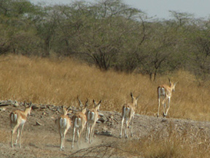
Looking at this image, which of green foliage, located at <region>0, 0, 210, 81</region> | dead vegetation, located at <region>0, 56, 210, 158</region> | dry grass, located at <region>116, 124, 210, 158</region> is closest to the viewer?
dry grass, located at <region>116, 124, 210, 158</region>

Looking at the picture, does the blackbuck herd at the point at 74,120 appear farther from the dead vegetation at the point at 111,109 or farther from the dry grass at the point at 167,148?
the dry grass at the point at 167,148

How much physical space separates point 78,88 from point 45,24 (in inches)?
794

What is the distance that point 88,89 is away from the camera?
47.2 ft

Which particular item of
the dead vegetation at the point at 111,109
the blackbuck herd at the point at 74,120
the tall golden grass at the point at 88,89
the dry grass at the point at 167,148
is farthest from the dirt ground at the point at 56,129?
the tall golden grass at the point at 88,89

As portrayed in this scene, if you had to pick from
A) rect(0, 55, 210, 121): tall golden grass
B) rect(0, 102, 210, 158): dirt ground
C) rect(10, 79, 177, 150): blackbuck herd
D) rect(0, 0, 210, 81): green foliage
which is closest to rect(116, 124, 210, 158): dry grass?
rect(0, 102, 210, 158): dirt ground

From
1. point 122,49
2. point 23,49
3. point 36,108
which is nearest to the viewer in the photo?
point 36,108

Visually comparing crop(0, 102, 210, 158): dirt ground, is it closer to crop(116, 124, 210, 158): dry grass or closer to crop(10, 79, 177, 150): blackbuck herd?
crop(10, 79, 177, 150): blackbuck herd

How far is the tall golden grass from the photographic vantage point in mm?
12852

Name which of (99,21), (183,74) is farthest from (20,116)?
(183,74)

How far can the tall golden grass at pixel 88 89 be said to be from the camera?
42.2ft

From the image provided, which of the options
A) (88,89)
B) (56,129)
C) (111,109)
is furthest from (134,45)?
(56,129)

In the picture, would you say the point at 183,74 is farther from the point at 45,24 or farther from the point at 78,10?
the point at 45,24

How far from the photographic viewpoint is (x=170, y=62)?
23.1 meters

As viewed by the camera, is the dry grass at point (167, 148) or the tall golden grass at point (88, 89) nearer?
the dry grass at point (167, 148)
